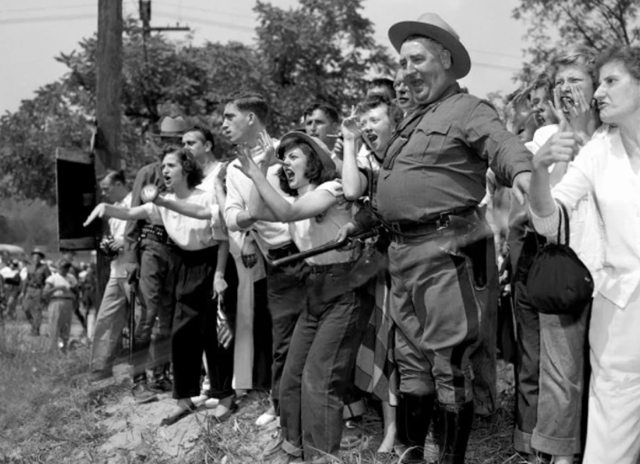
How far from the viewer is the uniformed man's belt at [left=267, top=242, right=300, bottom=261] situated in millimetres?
4926

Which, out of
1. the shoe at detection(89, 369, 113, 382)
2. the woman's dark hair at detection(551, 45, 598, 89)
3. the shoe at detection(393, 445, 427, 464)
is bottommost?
the shoe at detection(89, 369, 113, 382)

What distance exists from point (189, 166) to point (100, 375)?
2.37m

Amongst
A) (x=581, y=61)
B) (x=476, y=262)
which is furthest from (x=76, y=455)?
(x=581, y=61)

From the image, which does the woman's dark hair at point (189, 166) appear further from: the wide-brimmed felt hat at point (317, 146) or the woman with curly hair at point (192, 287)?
the wide-brimmed felt hat at point (317, 146)

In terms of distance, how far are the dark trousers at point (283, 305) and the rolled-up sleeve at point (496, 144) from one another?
151 centimetres

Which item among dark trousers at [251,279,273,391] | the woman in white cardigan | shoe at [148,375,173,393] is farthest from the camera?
shoe at [148,375,173,393]

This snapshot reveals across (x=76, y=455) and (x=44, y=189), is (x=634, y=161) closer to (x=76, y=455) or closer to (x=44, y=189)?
(x=76, y=455)

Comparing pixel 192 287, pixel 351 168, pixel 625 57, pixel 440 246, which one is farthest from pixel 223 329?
pixel 625 57

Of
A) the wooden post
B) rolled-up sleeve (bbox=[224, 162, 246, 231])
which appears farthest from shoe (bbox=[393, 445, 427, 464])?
the wooden post

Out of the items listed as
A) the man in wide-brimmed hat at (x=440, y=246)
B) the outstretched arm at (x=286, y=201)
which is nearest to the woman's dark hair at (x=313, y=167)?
the outstretched arm at (x=286, y=201)

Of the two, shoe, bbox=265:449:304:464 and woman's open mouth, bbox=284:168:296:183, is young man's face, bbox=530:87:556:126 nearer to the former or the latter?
woman's open mouth, bbox=284:168:296:183

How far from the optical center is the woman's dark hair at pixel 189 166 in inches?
237

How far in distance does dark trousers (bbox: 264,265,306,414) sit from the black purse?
5.78 feet

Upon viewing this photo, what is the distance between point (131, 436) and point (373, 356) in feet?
6.53
